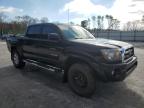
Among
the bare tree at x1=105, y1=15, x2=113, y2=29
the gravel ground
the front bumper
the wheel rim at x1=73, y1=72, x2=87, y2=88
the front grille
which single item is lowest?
the gravel ground

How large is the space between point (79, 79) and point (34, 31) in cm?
281

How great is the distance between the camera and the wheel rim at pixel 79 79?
4407 millimetres

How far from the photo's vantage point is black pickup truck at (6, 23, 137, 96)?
4.03 metres

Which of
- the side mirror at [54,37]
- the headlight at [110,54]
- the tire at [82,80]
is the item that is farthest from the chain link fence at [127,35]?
the headlight at [110,54]

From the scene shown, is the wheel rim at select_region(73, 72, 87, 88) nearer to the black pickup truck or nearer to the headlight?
the black pickup truck

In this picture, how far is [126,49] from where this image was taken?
455 cm

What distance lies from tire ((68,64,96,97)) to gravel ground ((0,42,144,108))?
0.17 metres

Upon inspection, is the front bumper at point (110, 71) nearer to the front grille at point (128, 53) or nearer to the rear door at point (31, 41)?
the front grille at point (128, 53)

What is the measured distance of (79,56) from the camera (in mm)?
4367

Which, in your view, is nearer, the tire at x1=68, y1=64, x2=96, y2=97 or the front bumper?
the front bumper

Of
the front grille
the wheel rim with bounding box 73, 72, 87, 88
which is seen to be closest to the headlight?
the front grille

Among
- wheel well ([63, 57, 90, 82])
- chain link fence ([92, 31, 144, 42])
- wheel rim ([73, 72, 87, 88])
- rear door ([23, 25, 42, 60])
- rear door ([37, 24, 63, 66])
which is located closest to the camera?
wheel rim ([73, 72, 87, 88])

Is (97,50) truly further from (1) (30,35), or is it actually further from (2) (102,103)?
(1) (30,35)

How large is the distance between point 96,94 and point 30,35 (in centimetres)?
336
